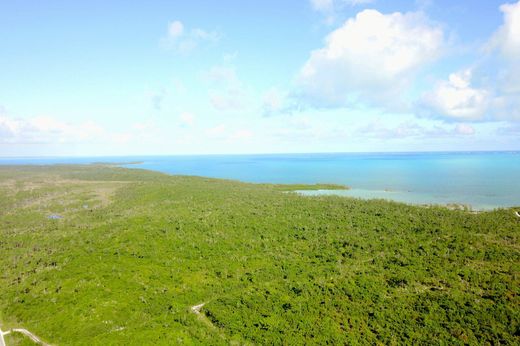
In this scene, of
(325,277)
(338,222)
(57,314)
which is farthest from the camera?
(338,222)

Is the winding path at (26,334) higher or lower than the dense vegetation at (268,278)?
lower

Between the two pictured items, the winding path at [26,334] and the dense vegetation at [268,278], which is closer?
the winding path at [26,334]

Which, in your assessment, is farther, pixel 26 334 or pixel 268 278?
pixel 268 278

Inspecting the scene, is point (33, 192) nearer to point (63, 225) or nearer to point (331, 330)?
point (63, 225)

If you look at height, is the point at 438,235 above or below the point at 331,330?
above

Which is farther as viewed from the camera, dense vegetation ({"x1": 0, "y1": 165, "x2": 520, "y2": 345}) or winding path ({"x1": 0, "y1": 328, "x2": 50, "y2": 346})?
dense vegetation ({"x1": 0, "y1": 165, "x2": 520, "y2": 345})

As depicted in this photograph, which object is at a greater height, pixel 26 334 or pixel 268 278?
pixel 268 278

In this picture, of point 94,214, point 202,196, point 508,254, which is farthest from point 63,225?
point 508,254

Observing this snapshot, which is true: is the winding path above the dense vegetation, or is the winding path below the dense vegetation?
below
